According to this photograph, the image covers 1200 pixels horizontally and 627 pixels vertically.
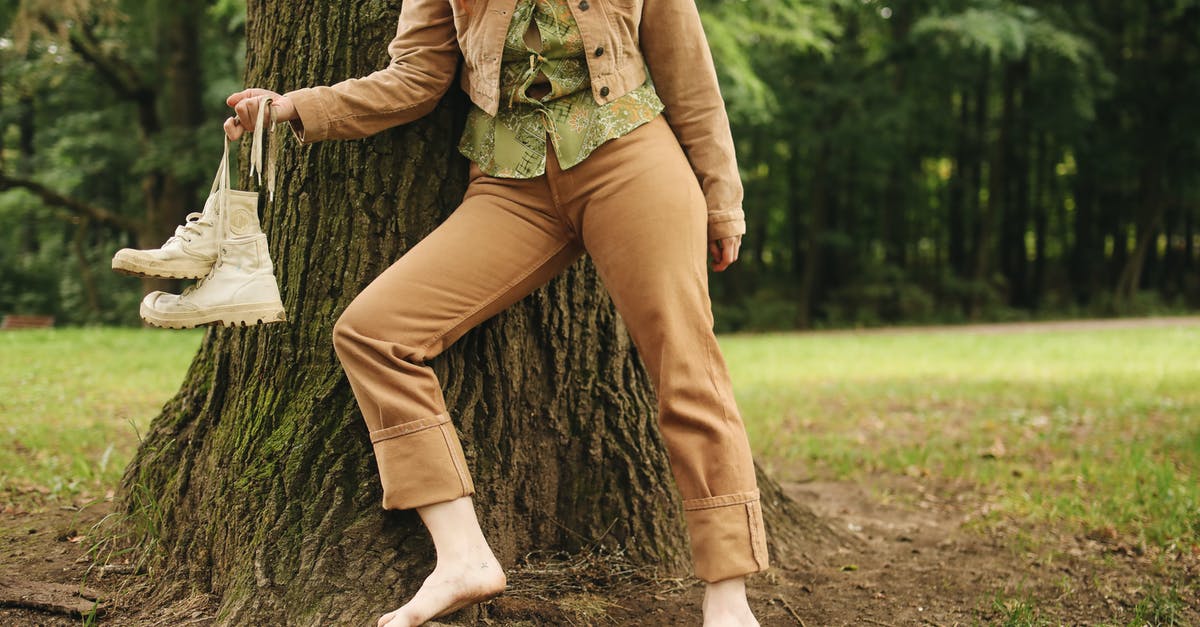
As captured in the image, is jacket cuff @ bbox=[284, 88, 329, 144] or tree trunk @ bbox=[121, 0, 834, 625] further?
tree trunk @ bbox=[121, 0, 834, 625]

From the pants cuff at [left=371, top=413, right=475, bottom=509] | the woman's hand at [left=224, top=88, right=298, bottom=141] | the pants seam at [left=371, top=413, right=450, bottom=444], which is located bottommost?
the pants cuff at [left=371, top=413, right=475, bottom=509]

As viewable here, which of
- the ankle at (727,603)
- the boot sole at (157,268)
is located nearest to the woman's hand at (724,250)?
the ankle at (727,603)

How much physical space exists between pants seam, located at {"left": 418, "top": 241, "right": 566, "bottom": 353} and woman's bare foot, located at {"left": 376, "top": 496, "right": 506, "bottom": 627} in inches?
16.7

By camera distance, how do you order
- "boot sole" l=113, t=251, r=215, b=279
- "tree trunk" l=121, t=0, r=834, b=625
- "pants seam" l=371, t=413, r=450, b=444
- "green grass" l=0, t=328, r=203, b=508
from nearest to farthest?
1. "boot sole" l=113, t=251, r=215, b=279
2. "pants seam" l=371, t=413, r=450, b=444
3. "tree trunk" l=121, t=0, r=834, b=625
4. "green grass" l=0, t=328, r=203, b=508

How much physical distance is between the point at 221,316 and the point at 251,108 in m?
0.55

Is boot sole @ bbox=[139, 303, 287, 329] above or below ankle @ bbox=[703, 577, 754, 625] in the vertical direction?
above

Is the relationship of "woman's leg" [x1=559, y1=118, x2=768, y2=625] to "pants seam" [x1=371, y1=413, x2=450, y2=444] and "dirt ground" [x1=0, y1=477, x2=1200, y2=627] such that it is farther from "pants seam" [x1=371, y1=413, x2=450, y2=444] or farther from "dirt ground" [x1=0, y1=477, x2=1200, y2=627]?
"pants seam" [x1=371, y1=413, x2=450, y2=444]

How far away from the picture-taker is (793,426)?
6207 millimetres

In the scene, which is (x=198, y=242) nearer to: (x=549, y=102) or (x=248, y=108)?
(x=248, y=108)

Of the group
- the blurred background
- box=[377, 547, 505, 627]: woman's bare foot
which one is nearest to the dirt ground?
box=[377, 547, 505, 627]: woman's bare foot

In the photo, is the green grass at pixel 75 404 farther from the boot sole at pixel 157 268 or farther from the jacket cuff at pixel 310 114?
the jacket cuff at pixel 310 114

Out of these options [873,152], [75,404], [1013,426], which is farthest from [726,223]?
[873,152]

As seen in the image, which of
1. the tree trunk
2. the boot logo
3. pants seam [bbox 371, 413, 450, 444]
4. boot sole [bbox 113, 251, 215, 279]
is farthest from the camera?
the tree trunk

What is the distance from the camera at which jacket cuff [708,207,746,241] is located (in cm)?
255
